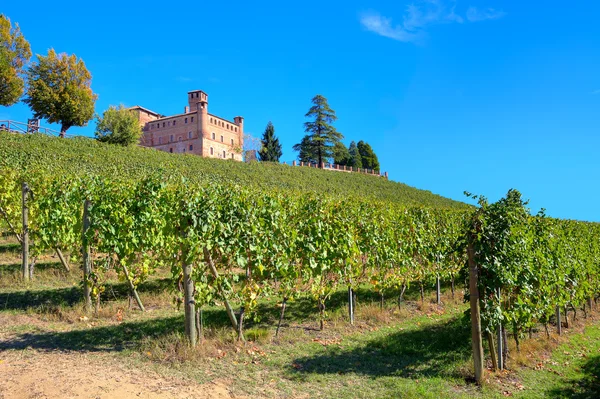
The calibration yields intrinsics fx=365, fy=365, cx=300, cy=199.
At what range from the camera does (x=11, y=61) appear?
34.6 meters

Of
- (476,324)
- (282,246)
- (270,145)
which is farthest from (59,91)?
(476,324)

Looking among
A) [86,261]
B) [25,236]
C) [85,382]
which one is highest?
[25,236]

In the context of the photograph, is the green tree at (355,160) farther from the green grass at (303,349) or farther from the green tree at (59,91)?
the green grass at (303,349)

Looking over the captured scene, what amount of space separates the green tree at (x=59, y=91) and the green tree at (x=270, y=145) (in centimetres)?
3015

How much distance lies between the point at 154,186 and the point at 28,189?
215 inches

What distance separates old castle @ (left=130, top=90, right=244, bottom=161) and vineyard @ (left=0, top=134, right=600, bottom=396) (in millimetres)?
51360

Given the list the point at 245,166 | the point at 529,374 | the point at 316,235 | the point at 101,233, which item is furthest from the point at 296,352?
the point at 245,166

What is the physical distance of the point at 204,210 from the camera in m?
5.96

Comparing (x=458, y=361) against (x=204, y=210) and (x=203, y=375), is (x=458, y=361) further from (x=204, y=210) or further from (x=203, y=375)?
(x=204, y=210)

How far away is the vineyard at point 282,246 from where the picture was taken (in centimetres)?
605

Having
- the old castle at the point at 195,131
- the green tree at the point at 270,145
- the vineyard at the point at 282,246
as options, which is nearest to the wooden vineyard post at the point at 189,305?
the vineyard at the point at 282,246

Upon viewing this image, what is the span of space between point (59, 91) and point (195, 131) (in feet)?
90.6

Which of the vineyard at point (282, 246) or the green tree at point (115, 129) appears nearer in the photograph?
the vineyard at point (282, 246)

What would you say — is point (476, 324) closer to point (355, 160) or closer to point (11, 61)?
point (11, 61)
